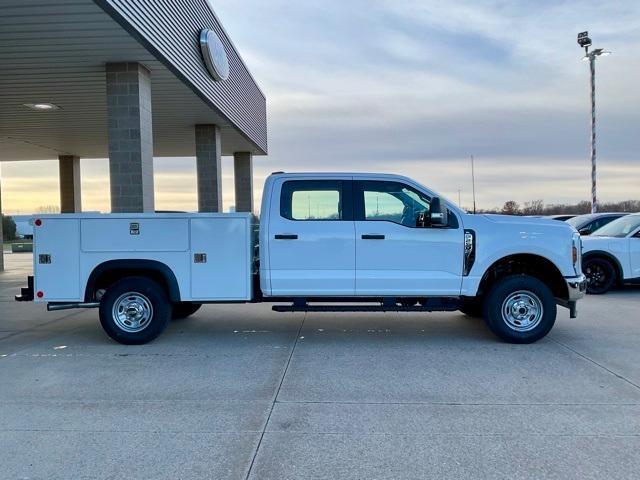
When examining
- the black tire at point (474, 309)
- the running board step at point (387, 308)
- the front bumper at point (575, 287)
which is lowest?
the black tire at point (474, 309)

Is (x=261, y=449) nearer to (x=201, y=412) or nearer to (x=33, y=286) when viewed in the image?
(x=201, y=412)

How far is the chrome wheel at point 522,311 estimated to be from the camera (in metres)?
7.29

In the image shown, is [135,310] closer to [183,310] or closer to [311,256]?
[183,310]

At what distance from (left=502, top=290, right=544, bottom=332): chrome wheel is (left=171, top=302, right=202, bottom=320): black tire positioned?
192 inches

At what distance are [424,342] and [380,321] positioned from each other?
61.3 inches

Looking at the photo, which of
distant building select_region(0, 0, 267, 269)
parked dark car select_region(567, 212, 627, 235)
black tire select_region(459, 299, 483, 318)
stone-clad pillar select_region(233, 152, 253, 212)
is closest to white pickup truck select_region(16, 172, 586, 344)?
black tire select_region(459, 299, 483, 318)

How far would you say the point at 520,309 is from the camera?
24.0ft

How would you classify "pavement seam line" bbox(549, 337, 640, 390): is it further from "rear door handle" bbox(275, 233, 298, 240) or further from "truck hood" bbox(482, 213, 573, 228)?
"rear door handle" bbox(275, 233, 298, 240)

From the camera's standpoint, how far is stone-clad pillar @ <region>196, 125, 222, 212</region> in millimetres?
17078

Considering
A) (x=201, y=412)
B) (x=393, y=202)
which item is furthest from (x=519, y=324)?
(x=201, y=412)

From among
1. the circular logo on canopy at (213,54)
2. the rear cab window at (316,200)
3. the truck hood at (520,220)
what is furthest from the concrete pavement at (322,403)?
the circular logo on canopy at (213,54)

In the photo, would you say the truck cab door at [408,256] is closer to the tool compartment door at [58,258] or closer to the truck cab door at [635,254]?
the tool compartment door at [58,258]

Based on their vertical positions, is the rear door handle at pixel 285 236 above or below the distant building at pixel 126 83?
below

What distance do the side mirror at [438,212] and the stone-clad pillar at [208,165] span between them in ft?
36.2
